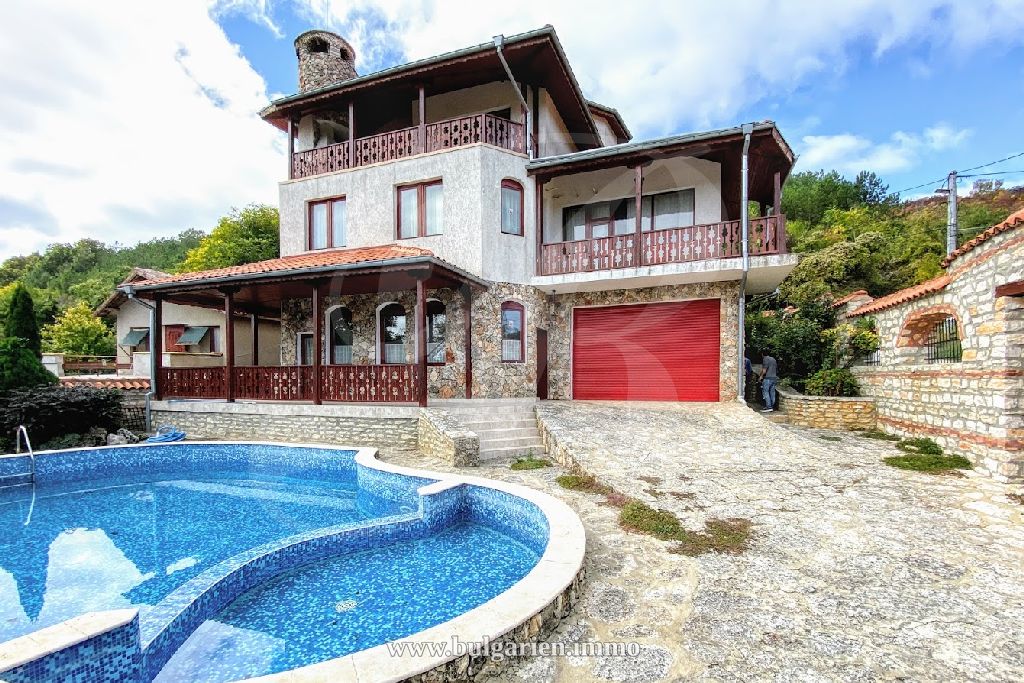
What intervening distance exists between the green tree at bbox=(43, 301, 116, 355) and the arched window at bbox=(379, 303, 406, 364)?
70.4 feet

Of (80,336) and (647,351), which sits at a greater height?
(80,336)

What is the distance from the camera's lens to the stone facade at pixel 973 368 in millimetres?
6461

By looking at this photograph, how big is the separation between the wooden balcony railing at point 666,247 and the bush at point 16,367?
12842 millimetres

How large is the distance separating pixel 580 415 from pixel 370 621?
23.3 ft

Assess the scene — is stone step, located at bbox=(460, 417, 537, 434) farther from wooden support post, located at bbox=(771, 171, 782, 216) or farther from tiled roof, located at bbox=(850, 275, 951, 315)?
tiled roof, located at bbox=(850, 275, 951, 315)

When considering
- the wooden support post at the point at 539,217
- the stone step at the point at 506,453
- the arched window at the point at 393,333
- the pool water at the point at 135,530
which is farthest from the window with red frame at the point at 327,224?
the stone step at the point at 506,453

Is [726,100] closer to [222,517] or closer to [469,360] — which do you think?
[469,360]

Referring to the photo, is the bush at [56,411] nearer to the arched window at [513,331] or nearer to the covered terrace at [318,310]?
the covered terrace at [318,310]

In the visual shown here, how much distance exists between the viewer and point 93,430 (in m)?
10.6

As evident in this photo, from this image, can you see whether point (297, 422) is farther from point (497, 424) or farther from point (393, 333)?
point (497, 424)

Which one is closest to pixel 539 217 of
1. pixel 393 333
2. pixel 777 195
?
pixel 393 333

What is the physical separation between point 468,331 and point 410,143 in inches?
222

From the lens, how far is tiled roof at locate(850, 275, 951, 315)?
849 centimetres

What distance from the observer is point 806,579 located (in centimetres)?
387
